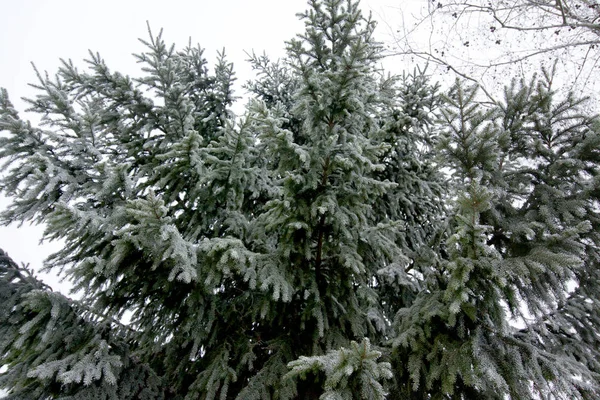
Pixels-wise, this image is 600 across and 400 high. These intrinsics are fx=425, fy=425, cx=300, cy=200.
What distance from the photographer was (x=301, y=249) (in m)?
3.50

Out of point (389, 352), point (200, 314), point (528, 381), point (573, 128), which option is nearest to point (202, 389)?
point (200, 314)

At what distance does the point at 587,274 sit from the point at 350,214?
187 centimetres

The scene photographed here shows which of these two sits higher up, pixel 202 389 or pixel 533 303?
pixel 533 303

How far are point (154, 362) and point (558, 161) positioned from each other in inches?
156

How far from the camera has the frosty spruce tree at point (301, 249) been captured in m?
2.76

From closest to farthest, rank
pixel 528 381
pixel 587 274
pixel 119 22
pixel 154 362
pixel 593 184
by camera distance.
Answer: pixel 528 381, pixel 593 184, pixel 587 274, pixel 154 362, pixel 119 22

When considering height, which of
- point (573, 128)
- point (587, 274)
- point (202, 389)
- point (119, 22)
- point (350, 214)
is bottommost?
point (202, 389)

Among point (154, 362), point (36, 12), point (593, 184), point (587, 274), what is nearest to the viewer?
point (593, 184)

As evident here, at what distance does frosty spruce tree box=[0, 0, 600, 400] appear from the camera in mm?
2760

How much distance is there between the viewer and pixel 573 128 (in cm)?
340

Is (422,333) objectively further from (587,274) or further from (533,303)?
(587,274)

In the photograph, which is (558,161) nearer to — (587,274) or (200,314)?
(587,274)

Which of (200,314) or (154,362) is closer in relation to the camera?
(200,314)

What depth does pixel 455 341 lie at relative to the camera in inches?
118
